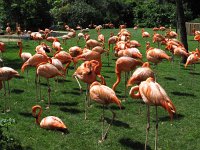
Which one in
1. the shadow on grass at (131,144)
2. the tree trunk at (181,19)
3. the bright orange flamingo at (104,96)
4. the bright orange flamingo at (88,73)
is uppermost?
the tree trunk at (181,19)

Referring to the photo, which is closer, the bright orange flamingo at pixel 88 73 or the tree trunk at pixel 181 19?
the bright orange flamingo at pixel 88 73

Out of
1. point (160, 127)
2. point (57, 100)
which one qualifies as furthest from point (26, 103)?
point (160, 127)

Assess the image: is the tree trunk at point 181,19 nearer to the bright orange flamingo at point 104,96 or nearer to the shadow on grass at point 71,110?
the shadow on grass at point 71,110

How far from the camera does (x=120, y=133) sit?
7402 mm

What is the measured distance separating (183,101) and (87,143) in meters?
3.66

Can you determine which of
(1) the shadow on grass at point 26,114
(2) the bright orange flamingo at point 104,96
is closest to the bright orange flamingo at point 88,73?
(2) the bright orange flamingo at point 104,96

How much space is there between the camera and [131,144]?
6.94 meters

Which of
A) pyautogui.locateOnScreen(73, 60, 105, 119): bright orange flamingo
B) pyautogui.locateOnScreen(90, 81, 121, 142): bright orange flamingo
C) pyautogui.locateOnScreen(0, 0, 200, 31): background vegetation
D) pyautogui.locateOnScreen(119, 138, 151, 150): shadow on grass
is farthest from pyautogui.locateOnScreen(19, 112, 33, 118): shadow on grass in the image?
pyautogui.locateOnScreen(0, 0, 200, 31): background vegetation

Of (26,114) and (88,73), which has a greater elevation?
(88,73)

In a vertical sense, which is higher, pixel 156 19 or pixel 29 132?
pixel 156 19

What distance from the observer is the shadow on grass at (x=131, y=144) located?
22.3 ft

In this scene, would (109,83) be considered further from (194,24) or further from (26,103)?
(194,24)

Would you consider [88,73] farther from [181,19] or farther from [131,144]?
[181,19]

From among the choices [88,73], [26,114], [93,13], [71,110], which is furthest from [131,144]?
[93,13]
